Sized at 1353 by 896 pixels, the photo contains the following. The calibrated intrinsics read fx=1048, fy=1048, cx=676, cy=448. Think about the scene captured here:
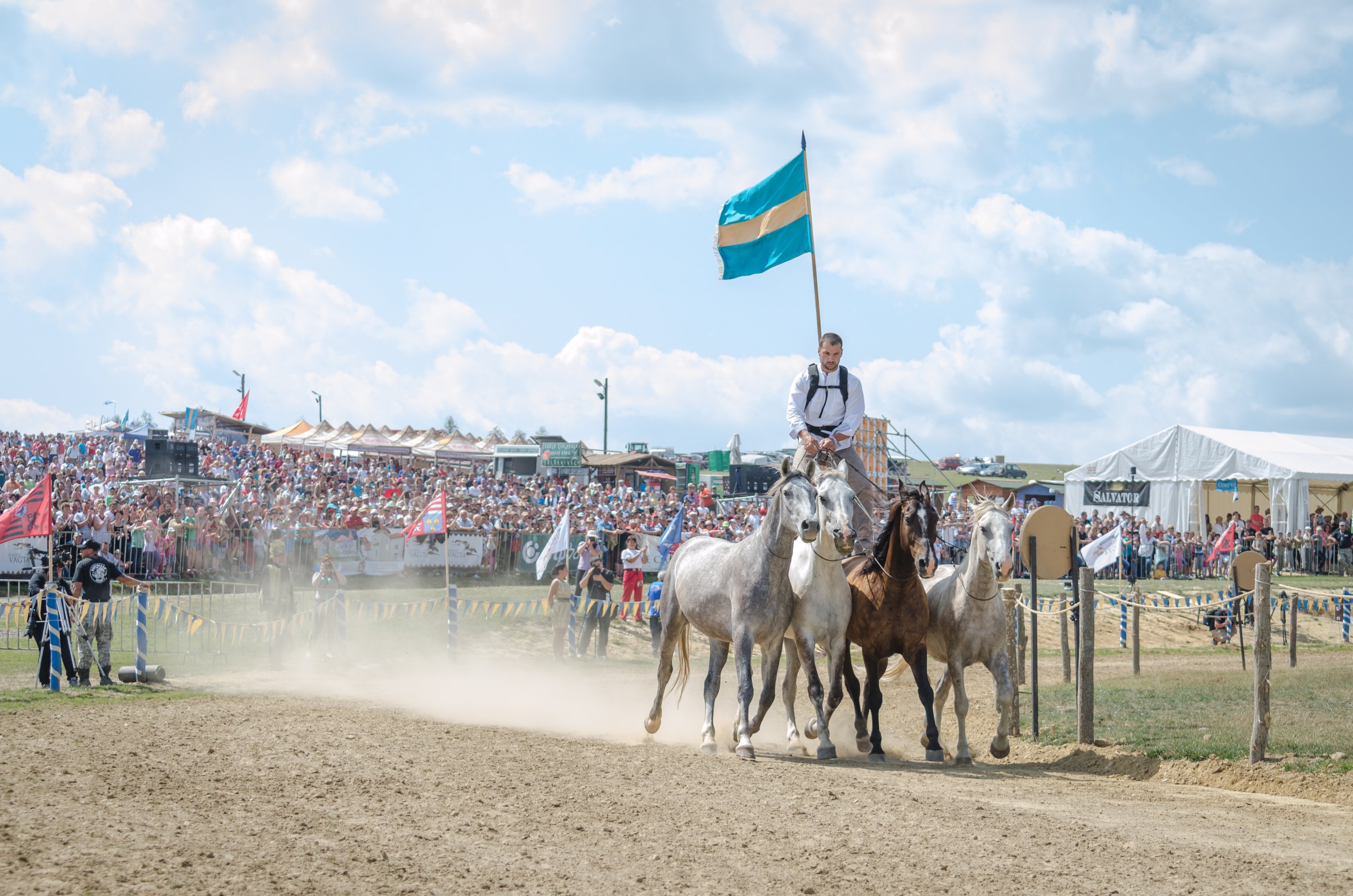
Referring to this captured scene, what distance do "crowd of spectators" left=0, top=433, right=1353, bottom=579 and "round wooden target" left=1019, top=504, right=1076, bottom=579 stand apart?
8176mm

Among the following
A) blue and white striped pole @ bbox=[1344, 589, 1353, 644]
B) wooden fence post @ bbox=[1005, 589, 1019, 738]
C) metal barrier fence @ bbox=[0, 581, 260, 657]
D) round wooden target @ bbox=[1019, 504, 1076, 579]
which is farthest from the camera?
blue and white striped pole @ bbox=[1344, 589, 1353, 644]

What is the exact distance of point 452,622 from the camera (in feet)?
65.5

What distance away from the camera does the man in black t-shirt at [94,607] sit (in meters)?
14.8

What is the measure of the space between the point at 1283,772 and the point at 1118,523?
27233 millimetres

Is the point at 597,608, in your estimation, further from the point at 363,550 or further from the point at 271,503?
the point at 271,503

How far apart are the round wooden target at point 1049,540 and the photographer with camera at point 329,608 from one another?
12.3 metres

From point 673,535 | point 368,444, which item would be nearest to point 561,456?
point 368,444

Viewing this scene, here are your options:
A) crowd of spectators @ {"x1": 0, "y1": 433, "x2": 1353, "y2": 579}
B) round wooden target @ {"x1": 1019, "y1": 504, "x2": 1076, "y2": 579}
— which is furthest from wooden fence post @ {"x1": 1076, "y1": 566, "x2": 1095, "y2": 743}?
crowd of spectators @ {"x1": 0, "y1": 433, "x2": 1353, "y2": 579}

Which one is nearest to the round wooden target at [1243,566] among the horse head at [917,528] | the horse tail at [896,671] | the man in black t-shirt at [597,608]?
the horse tail at [896,671]

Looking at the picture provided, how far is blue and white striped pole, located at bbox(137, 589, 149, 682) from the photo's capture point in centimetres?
1486

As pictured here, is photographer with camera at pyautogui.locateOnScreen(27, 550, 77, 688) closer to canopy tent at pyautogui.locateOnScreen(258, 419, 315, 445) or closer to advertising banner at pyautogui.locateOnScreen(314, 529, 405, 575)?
advertising banner at pyautogui.locateOnScreen(314, 529, 405, 575)

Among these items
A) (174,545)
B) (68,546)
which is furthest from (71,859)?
(174,545)

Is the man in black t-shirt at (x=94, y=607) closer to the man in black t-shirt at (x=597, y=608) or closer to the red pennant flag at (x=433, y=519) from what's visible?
the red pennant flag at (x=433, y=519)

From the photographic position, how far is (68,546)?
2117 cm
